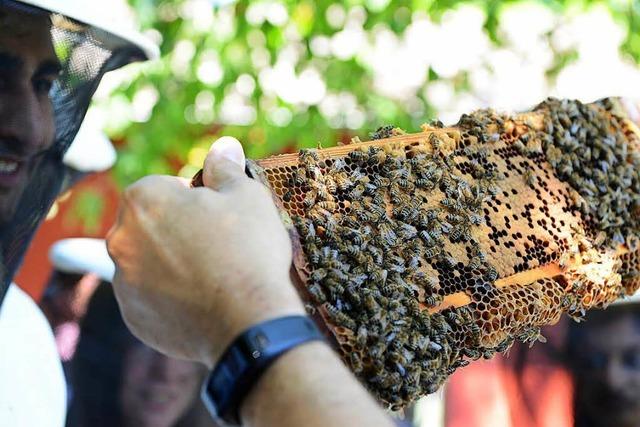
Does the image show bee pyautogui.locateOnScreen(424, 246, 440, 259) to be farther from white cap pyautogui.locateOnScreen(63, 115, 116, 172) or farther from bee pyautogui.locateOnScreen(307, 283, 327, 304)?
white cap pyautogui.locateOnScreen(63, 115, 116, 172)

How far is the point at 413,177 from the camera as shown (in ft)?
5.81

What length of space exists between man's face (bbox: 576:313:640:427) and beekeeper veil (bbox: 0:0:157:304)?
368 cm

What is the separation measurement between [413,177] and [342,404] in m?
0.79

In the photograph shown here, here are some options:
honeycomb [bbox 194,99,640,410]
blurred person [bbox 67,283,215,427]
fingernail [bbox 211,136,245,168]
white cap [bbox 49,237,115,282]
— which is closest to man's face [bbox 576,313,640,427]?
blurred person [bbox 67,283,215,427]

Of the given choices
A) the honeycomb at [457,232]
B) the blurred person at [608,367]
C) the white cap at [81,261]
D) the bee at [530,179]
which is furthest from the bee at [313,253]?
the blurred person at [608,367]

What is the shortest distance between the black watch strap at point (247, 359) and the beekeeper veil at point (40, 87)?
112 centimetres

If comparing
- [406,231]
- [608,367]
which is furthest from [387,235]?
[608,367]

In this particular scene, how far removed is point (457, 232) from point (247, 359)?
2.50ft

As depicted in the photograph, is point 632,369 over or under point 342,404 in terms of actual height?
under

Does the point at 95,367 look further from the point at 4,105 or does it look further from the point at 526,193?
the point at 526,193

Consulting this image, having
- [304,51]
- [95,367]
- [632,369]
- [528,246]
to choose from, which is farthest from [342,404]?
[632,369]

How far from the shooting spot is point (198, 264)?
119 centimetres

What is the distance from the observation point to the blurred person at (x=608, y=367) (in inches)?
187

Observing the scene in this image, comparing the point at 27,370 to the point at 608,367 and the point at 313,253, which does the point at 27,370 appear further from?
the point at 608,367
